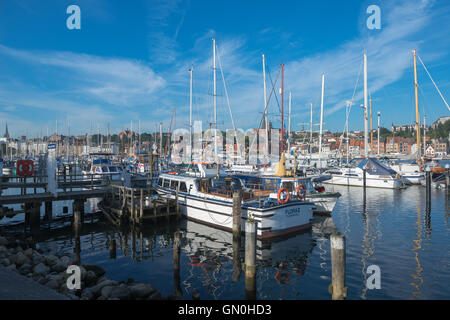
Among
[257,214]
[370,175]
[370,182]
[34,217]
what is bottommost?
[34,217]

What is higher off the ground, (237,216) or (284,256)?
(237,216)

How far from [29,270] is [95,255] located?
12.6 ft

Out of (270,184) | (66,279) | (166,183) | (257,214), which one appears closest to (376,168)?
(270,184)

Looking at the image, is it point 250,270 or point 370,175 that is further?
point 370,175

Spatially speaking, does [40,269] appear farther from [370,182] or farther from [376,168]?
[370,182]

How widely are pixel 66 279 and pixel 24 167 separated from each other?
448 inches

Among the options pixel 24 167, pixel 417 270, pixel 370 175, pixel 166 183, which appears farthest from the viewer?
pixel 370 175

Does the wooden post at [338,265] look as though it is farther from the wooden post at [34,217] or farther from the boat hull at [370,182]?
the boat hull at [370,182]

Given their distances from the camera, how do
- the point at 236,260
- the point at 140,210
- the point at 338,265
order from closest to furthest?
the point at 338,265 → the point at 236,260 → the point at 140,210

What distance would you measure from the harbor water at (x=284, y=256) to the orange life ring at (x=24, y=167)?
380 centimetres

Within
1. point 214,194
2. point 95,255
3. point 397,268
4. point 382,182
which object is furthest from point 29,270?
point 382,182

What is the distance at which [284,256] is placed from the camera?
13109 mm

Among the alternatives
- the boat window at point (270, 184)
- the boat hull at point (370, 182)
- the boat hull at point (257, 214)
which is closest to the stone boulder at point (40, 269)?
the boat hull at point (257, 214)
